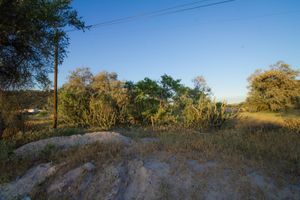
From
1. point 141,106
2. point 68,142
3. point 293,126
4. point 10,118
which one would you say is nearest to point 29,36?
point 68,142

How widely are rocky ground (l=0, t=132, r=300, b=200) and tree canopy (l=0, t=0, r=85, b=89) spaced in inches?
183

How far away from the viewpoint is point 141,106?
531 inches

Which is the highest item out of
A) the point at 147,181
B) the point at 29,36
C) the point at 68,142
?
the point at 29,36

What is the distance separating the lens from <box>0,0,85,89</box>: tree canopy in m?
6.82

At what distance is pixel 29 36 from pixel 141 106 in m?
7.41

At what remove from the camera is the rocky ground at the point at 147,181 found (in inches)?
150

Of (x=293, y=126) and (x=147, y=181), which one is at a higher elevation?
(x=293, y=126)

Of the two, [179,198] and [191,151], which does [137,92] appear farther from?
[179,198]

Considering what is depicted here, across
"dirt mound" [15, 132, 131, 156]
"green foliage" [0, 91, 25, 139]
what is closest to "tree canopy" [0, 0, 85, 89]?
"green foliage" [0, 91, 25, 139]

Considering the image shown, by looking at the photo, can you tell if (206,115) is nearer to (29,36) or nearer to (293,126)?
(293,126)

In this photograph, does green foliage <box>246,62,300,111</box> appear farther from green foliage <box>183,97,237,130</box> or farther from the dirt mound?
the dirt mound

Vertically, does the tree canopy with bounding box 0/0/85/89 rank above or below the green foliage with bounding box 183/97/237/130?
above

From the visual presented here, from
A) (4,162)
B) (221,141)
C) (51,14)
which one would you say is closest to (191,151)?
(221,141)

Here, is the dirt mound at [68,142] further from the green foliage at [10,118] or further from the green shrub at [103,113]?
the green shrub at [103,113]
